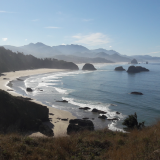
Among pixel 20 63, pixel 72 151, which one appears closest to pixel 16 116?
pixel 72 151

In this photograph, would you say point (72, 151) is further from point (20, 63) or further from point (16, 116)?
point (20, 63)

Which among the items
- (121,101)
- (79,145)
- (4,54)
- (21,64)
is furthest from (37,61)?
(79,145)

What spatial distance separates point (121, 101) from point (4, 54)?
10269 cm

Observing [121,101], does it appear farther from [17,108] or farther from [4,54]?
[4,54]

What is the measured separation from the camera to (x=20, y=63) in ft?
388

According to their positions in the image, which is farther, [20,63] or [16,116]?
[20,63]

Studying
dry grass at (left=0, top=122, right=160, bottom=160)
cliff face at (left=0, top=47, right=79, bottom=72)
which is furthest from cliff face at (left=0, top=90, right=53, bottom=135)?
cliff face at (left=0, top=47, right=79, bottom=72)

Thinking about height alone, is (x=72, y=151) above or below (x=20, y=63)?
below

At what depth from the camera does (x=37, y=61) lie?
14212cm

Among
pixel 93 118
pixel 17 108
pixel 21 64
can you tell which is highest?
pixel 21 64

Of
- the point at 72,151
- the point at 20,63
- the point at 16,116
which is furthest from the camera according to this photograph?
the point at 20,63

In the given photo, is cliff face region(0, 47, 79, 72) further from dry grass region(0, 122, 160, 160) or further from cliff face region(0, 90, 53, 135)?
dry grass region(0, 122, 160, 160)

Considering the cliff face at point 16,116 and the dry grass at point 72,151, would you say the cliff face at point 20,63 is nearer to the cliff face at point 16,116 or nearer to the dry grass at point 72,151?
the cliff face at point 16,116

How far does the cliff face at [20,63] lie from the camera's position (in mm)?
103188
